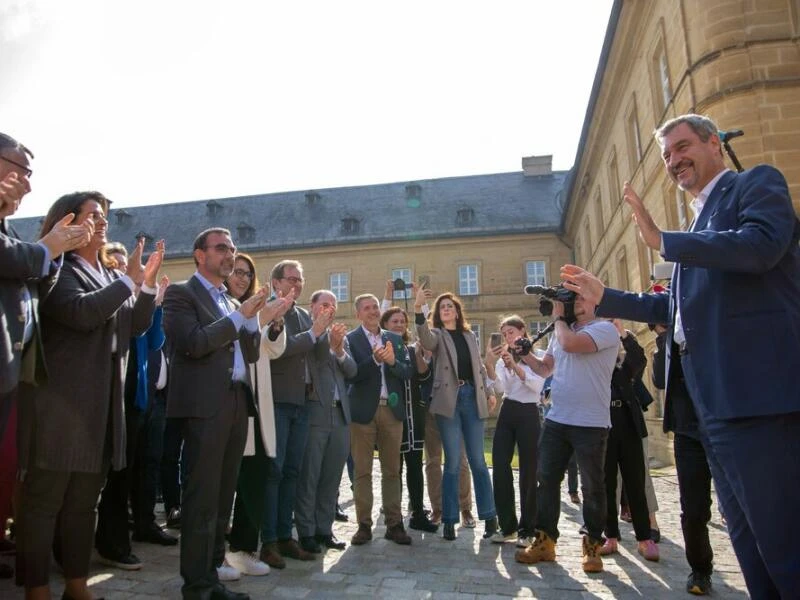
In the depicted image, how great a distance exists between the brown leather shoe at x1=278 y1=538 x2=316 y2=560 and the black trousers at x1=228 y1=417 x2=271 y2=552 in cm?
42

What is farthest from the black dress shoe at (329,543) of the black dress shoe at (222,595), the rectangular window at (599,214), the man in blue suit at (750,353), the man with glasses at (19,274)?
the rectangular window at (599,214)

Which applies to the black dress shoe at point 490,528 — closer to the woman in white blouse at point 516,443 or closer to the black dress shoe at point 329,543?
the woman in white blouse at point 516,443

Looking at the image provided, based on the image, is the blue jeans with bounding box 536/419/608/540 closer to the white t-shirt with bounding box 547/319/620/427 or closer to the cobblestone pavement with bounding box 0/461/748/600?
the white t-shirt with bounding box 547/319/620/427

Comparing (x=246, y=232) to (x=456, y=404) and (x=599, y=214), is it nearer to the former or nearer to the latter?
(x=599, y=214)

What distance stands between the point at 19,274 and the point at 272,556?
273 cm

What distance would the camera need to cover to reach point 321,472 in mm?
5199

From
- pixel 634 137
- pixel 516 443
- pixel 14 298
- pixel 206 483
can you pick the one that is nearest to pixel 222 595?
pixel 206 483

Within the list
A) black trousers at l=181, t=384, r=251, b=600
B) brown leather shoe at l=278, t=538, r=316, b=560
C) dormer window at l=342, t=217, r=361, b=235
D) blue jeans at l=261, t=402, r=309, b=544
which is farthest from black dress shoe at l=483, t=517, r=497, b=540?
dormer window at l=342, t=217, r=361, b=235

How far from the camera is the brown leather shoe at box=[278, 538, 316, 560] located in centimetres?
461

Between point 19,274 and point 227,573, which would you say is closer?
point 19,274

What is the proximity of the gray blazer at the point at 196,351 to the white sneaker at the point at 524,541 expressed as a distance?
3.08 metres

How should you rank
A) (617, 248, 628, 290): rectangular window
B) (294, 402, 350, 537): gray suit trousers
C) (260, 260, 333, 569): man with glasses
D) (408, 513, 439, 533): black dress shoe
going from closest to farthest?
(260, 260, 333, 569): man with glasses → (294, 402, 350, 537): gray suit trousers → (408, 513, 439, 533): black dress shoe → (617, 248, 628, 290): rectangular window

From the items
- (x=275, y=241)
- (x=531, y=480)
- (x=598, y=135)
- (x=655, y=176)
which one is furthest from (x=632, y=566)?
(x=275, y=241)

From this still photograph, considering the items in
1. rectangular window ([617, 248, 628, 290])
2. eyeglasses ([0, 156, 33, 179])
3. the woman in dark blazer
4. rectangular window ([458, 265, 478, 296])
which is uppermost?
rectangular window ([458, 265, 478, 296])
